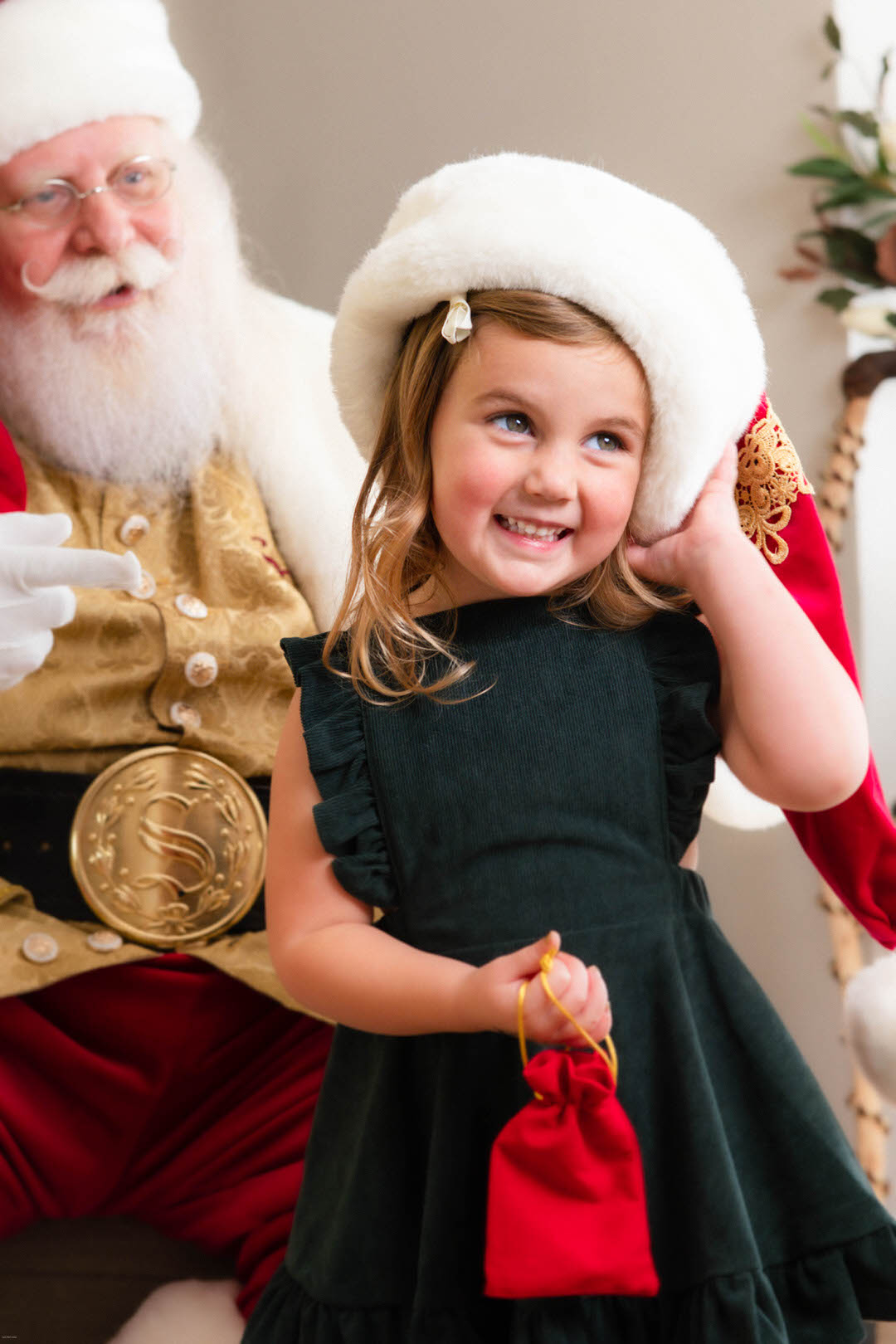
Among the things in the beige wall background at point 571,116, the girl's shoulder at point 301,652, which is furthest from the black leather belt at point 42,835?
the beige wall background at point 571,116

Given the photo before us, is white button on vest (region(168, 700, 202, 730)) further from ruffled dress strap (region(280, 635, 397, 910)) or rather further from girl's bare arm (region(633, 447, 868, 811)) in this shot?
girl's bare arm (region(633, 447, 868, 811))

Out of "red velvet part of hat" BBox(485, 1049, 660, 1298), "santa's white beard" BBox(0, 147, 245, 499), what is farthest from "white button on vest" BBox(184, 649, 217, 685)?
"red velvet part of hat" BBox(485, 1049, 660, 1298)

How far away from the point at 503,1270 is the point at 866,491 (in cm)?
128

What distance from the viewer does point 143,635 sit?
1425 millimetres

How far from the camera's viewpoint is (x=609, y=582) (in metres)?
1.00

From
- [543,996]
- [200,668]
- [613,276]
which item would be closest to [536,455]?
[613,276]

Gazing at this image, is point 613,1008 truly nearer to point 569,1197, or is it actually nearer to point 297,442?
point 569,1197

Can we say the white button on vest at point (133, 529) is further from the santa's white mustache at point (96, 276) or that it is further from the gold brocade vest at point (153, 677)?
the santa's white mustache at point (96, 276)

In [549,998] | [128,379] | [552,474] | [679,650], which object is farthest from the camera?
[128,379]

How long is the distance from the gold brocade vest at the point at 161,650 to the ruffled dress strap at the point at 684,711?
592 millimetres

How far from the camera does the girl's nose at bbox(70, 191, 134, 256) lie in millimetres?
1472

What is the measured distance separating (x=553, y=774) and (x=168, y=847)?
0.60m

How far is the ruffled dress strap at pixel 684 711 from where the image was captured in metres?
0.95

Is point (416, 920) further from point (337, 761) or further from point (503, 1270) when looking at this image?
point (503, 1270)
